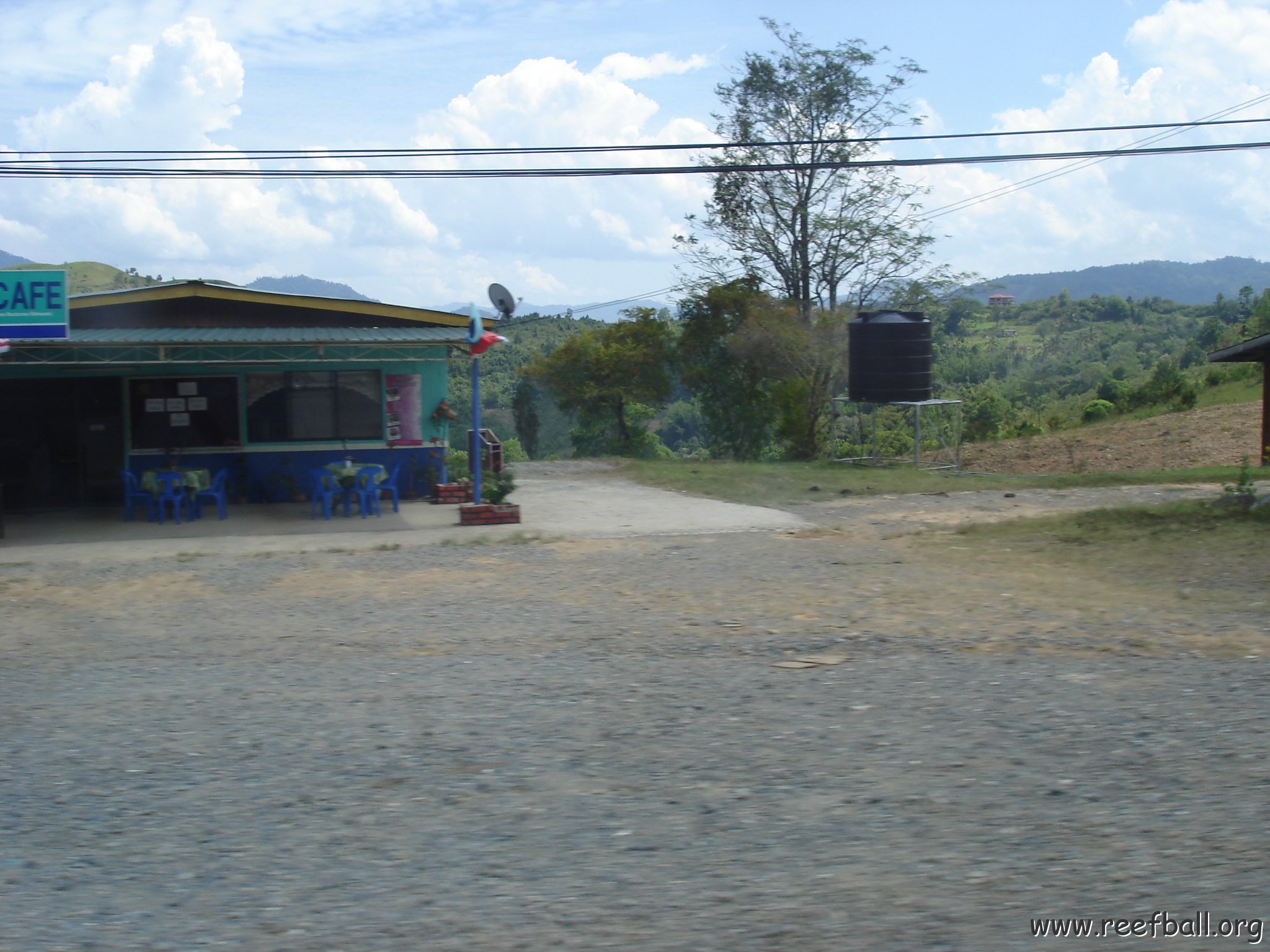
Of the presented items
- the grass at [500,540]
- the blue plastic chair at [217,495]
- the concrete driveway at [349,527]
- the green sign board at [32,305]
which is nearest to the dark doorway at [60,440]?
the concrete driveway at [349,527]

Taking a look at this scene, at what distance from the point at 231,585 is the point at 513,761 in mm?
6705

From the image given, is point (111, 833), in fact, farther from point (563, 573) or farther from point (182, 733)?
point (563, 573)

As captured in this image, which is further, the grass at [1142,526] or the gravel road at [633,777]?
the grass at [1142,526]

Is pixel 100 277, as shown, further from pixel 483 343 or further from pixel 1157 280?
pixel 1157 280

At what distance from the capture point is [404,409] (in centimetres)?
1858

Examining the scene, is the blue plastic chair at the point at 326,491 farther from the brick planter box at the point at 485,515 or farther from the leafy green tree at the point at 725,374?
the leafy green tree at the point at 725,374

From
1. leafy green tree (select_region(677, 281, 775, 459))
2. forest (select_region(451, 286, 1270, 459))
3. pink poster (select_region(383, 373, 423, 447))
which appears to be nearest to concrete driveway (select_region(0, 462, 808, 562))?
pink poster (select_region(383, 373, 423, 447))

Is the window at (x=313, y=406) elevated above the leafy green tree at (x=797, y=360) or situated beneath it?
situated beneath

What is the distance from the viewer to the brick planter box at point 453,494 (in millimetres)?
17984

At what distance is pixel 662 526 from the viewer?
49.6 feet

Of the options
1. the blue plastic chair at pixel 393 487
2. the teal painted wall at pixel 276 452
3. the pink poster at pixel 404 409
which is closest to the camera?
the blue plastic chair at pixel 393 487

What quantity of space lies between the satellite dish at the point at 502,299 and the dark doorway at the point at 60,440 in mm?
6547

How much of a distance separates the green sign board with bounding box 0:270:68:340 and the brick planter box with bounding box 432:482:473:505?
601 cm

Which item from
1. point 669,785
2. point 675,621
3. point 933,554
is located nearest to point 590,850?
point 669,785
